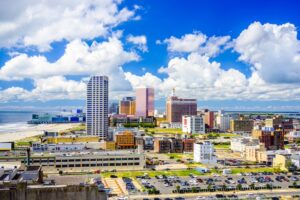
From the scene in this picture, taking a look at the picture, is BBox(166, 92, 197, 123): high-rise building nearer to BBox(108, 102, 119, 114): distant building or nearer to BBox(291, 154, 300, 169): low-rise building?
BBox(108, 102, 119, 114): distant building

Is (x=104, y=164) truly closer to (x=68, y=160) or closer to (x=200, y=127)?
(x=68, y=160)

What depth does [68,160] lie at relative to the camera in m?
41.7

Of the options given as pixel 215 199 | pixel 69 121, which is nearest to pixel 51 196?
pixel 215 199

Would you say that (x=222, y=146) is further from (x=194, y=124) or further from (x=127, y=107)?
(x=127, y=107)

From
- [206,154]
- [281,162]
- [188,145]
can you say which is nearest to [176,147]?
[188,145]

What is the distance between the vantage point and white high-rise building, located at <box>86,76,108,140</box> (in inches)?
2825

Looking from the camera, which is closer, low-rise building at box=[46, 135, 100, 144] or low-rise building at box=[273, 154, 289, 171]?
low-rise building at box=[273, 154, 289, 171]

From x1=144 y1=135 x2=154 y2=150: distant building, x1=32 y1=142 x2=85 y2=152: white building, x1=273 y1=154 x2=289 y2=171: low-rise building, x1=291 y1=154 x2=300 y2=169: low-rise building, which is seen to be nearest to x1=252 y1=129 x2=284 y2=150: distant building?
x1=273 y1=154 x2=289 y2=171: low-rise building

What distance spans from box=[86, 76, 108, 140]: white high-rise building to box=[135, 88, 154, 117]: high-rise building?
62274 mm

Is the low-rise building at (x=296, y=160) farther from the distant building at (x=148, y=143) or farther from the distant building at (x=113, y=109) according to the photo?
the distant building at (x=113, y=109)

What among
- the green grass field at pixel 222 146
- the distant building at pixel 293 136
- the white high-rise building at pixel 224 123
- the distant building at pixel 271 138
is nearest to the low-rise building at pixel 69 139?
the green grass field at pixel 222 146

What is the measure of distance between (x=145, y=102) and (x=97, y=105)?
63.7 metres

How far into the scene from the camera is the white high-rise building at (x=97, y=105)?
71.8 m

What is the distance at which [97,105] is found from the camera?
7188cm
